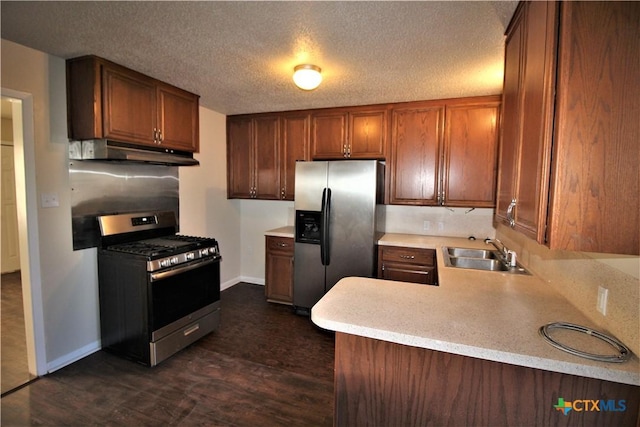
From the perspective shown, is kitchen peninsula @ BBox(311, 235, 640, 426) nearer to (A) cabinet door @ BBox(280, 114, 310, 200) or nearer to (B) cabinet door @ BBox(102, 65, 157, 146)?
(B) cabinet door @ BBox(102, 65, 157, 146)

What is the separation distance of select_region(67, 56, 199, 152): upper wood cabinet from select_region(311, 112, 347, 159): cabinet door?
1507mm

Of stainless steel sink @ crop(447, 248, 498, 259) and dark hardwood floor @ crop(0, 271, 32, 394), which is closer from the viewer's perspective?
dark hardwood floor @ crop(0, 271, 32, 394)

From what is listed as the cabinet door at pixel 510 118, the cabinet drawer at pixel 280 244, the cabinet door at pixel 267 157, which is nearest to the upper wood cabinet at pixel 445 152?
the cabinet drawer at pixel 280 244

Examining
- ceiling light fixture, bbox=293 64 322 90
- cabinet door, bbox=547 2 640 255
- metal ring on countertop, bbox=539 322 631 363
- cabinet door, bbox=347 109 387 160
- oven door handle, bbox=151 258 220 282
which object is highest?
ceiling light fixture, bbox=293 64 322 90

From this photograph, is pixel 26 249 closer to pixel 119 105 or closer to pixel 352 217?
pixel 119 105

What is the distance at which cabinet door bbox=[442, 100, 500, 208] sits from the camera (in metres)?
3.20

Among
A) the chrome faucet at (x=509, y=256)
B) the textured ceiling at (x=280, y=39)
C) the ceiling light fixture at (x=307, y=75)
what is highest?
the textured ceiling at (x=280, y=39)

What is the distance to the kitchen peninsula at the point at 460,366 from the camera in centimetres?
108

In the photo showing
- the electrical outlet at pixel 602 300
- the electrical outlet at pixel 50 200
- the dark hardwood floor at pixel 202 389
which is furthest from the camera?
the electrical outlet at pixel 50 200

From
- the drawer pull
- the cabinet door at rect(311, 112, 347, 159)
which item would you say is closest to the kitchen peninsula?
the drawer pull

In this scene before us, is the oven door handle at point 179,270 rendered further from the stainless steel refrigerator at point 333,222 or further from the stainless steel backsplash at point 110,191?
the stainless steel refrigerator at point 333,222

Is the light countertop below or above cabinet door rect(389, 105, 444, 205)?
below

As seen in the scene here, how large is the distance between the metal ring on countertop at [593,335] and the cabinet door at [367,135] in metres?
2.53

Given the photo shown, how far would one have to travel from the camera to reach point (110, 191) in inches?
109
